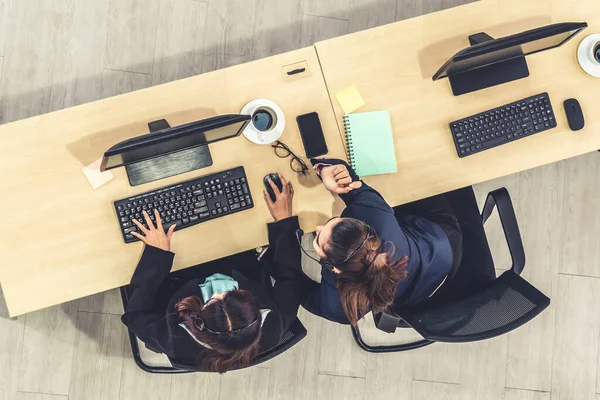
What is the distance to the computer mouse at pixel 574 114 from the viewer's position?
5.63 feet

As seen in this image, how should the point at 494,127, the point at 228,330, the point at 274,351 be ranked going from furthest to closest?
the point at 494,127 → the point at 274,351 → the point at 228,330

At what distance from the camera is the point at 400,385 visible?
2318 millimetres

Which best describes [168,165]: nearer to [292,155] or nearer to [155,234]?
[155,234]

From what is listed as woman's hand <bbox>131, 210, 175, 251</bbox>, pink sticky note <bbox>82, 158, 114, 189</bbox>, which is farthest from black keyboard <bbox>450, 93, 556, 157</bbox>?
pink sticky note <bbox>82, 158, 114, 189</bbox>

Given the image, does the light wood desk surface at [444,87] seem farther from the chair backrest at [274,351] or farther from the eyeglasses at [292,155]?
the chair backrest at [274,351]

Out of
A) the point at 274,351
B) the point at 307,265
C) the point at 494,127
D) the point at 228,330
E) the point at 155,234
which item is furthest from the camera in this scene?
the point at 307,265

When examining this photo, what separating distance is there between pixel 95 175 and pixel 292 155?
0.61 metres

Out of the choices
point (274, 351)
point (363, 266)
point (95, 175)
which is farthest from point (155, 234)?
point (363, 266)

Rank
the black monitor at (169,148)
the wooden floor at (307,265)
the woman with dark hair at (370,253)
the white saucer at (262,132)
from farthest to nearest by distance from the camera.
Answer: the wooden floor at (307,265) → the white saucer at (262,132) → the woman with dark hair at (370,253) → the black monitor at (169,148)

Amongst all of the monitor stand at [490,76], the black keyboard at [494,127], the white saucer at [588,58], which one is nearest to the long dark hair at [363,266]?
the black keyboard at [494,127]

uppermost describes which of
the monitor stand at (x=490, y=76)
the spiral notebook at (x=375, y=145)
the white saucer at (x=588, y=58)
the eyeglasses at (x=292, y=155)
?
the white saucer at (x=588, y=58)

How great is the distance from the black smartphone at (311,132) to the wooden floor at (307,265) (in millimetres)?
800

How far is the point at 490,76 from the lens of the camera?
1.71 meters

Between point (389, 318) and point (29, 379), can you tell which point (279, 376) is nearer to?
point (389, 318)
